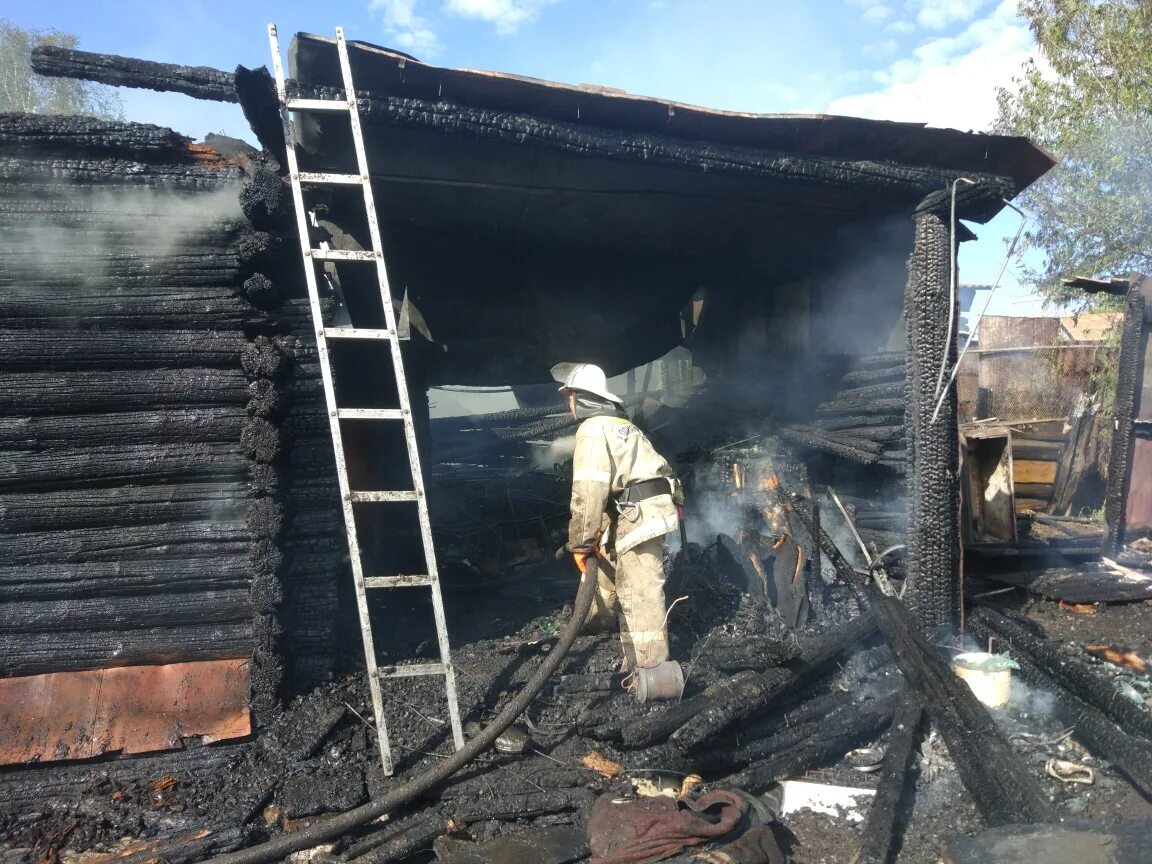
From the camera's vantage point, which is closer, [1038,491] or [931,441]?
[931,441]

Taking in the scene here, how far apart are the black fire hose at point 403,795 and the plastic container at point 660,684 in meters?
0.58

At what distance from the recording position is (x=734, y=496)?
289 inches

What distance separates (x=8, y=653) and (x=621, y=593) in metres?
4.16

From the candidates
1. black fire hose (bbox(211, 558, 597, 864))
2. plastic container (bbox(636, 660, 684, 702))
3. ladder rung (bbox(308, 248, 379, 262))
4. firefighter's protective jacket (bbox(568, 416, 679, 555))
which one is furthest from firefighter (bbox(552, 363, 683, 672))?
ladder rung (bbox(308, 248, 379, 262))

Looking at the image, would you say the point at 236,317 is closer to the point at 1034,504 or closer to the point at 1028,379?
the point at 1034,504

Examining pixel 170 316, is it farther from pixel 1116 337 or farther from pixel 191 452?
pixel 1116 337

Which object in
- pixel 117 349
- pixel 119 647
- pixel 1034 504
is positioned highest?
pixel 117 349

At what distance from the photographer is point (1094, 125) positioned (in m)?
16.2

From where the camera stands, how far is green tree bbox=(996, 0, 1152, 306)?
1552 centimetres

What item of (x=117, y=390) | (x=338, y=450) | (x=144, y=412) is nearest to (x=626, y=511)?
(x=338, y=450)

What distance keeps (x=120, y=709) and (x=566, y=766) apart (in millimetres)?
2987

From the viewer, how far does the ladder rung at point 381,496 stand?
431 centimetres

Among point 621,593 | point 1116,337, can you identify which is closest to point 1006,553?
point 621,593

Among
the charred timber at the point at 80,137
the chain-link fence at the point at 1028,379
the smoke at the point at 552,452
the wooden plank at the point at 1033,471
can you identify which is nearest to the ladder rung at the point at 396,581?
Result: the charred timber at the point at 80,137
